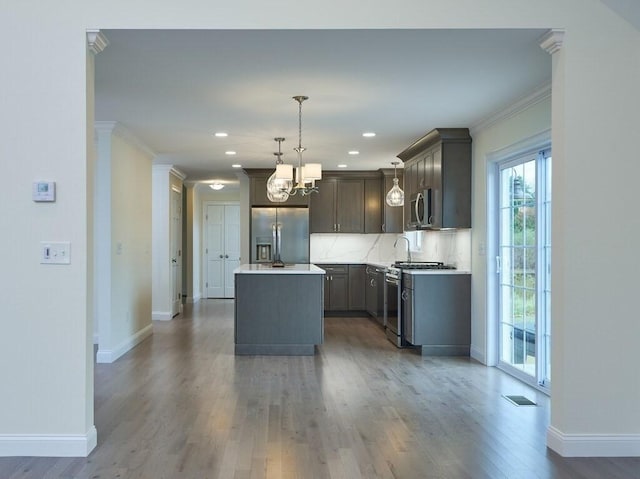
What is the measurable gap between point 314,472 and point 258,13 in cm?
249

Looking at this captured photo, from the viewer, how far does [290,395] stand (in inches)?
173

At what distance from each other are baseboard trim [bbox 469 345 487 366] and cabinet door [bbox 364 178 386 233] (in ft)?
12.4

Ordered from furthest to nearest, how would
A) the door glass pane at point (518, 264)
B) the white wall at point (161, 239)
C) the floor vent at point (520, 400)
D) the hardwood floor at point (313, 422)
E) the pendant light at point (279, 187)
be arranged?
the white wall at point (161, 239)
the pendant light at point (279, 187)
the door glass pane at point (518, 264)
the floor vent at point (520, 400)
the hardwood floor at point (313, 422)

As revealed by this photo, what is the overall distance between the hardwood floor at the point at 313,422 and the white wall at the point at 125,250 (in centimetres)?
37

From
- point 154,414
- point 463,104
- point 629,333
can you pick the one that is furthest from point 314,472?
point 463,104

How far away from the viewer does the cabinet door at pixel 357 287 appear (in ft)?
30.1

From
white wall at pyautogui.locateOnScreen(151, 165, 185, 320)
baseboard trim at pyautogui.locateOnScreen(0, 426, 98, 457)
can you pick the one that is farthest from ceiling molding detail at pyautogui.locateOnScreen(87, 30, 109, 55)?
white wall at pyautogui.locateOnScreen(151, 165, 185, 320)

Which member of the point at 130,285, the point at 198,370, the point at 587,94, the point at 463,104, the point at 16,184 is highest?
the point at 463,104

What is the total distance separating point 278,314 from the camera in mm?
5961

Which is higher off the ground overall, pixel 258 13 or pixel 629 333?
pixel 258 13

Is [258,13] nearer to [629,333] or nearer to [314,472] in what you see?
[314,472]

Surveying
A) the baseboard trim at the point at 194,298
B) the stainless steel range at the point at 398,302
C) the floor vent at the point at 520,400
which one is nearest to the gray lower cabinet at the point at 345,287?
the stainless steel range at the point at 398,302

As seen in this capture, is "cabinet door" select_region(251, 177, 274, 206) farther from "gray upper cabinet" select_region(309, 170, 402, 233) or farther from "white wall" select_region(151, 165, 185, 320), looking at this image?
"white wall" select_region(151, 165, 185, 320)

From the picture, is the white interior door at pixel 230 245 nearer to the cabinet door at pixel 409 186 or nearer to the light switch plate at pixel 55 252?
the cabinet door at pixel 409 186
